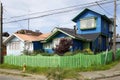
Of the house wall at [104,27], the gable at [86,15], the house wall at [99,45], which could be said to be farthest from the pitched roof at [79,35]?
the gable at [86,15]

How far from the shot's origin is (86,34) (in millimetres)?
34125

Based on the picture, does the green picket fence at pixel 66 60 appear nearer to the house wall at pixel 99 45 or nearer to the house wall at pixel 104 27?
the house wall at pixel 99 45

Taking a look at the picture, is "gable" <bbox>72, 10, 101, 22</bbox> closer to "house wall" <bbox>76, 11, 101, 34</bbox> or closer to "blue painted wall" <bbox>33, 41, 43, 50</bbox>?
"house wall" <bbox>76, 11, 101, 34</bbox>

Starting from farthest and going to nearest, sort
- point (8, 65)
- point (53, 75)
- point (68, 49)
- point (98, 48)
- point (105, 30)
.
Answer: point (105, 30) < point (98, 48) < point (68, 49) < point (8, 65) < point (53, 75)

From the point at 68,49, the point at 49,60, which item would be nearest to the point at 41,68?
→ the point at 49,60

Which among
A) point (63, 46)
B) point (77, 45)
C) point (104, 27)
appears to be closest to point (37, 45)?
point (63, 46)

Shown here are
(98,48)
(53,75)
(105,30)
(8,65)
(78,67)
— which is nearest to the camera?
(53,75)

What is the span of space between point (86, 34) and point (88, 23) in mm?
1538

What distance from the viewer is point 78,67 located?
878 inches

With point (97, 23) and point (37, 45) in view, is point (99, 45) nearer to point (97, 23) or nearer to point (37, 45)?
point (97, 23)

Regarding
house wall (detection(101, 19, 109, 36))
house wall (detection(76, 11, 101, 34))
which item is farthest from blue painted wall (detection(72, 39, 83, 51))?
house wall (detection(101, 19, 109, 36))

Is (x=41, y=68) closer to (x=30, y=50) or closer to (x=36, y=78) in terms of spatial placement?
(x=36, y=78)

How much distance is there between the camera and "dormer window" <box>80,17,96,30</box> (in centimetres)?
3372

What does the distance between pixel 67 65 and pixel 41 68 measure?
7.85 ft
